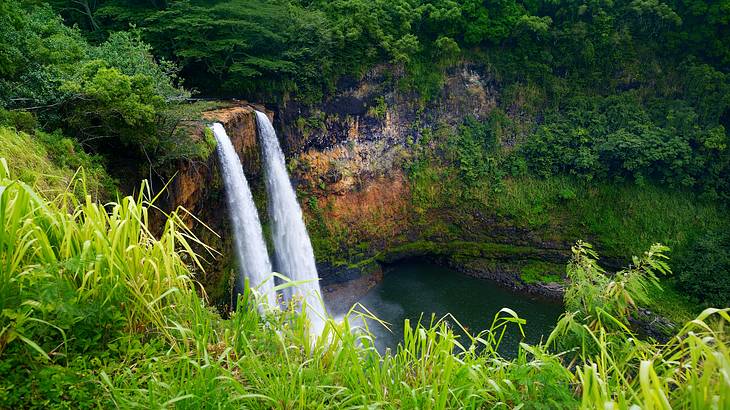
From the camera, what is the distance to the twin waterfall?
26.5 feet

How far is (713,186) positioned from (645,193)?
200 cm

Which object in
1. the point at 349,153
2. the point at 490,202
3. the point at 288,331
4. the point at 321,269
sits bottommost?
the point at 321,269

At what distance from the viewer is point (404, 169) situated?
14758 millimetres

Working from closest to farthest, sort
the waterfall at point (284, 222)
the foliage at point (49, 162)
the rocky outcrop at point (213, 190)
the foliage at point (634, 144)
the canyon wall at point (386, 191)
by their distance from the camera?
1. the foliage at point (49, 162)
2. the rocky outcrop at point (213, 190)
3. the waterfall at point (284, 222)
4. the canyon wall at point (386, 191)
5. the foliage at point (634, 144)

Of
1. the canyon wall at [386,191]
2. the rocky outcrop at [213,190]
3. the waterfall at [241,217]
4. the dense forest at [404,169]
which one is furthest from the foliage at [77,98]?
the canyon wall at [386,191]

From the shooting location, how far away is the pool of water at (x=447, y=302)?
11383 mm

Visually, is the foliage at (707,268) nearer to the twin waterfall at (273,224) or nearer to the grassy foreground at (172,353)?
the twin waterfall at (273,224)

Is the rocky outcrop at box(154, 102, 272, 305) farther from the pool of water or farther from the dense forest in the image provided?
the pool of water

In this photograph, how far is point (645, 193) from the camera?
1423cm

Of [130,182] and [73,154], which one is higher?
[73,154]

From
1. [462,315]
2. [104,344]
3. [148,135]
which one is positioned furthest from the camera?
[462,315]

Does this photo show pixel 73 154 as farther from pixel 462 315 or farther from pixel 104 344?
pixel 462 315

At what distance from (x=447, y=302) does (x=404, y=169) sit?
477cm

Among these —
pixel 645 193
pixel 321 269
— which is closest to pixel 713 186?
pixel 645 193
